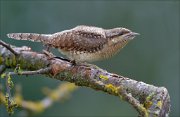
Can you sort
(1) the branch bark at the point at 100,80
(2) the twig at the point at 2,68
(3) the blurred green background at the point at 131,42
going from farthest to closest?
(3) the blurred green background at the point at 131,42 < (2) the twig at the point at 2,68 < (1) the branch bark at the point at 100,80

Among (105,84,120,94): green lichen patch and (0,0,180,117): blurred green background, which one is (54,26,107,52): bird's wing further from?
(0,0,180,117): blurred green background

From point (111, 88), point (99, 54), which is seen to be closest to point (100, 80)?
point (111, 88)

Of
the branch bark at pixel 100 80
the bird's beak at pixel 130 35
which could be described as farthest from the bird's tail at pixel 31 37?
the bird's beak at pixel 130 35

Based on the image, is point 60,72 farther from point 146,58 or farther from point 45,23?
point 146,58

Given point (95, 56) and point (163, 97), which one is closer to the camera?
point (163, 97)

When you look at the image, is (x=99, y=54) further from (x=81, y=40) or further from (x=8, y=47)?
(x=8, y=47)

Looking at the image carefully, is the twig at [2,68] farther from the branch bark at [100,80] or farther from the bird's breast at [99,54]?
the bird's breast at [99,54]

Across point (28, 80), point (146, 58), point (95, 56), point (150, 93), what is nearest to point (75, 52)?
point (95, 56)
